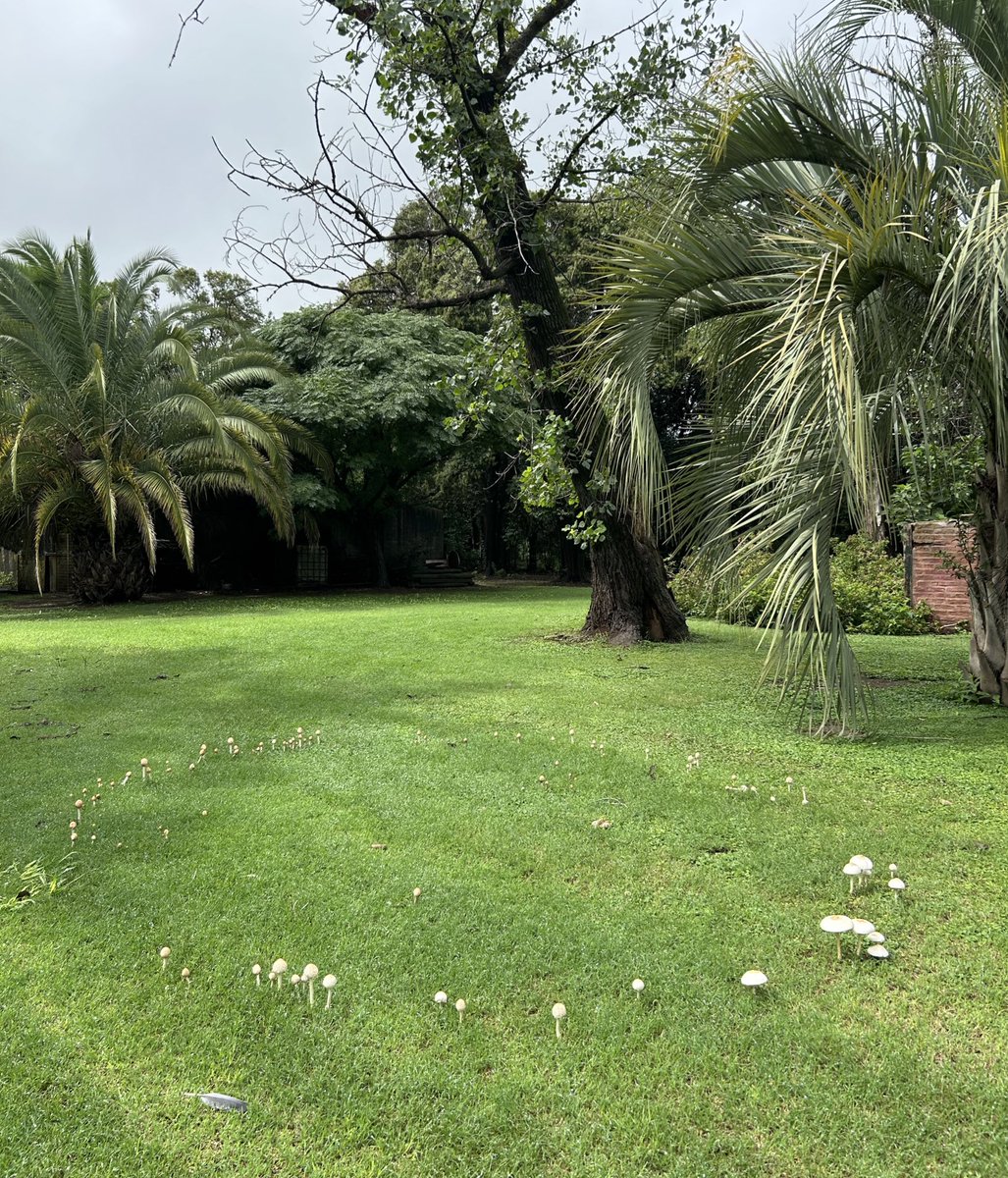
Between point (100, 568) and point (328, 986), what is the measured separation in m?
14.4

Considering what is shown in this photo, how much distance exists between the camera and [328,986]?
6.68ft

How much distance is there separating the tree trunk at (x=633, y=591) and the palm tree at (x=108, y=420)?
723 cm

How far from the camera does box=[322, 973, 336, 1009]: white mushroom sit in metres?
2.02

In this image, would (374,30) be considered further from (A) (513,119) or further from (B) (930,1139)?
(B) (930,1139)

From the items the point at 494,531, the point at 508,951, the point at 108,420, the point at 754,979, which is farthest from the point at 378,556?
the point at 754,979

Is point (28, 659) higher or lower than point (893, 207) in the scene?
lower

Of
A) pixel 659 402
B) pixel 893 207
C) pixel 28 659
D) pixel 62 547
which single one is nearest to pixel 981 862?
pixel 893 207

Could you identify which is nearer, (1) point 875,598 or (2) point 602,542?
(2) point 602,542

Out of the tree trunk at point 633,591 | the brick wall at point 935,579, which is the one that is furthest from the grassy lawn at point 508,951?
the brick wall at point 935,579

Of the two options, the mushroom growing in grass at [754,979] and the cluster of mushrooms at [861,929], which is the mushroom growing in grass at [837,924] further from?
the mushroom growing in grass at [754,979]

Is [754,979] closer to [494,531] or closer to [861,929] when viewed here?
[861,929]

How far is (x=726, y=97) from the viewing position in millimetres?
4836

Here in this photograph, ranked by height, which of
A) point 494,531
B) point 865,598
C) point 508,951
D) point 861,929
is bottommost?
point 508,951

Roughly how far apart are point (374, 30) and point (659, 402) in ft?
59.1
